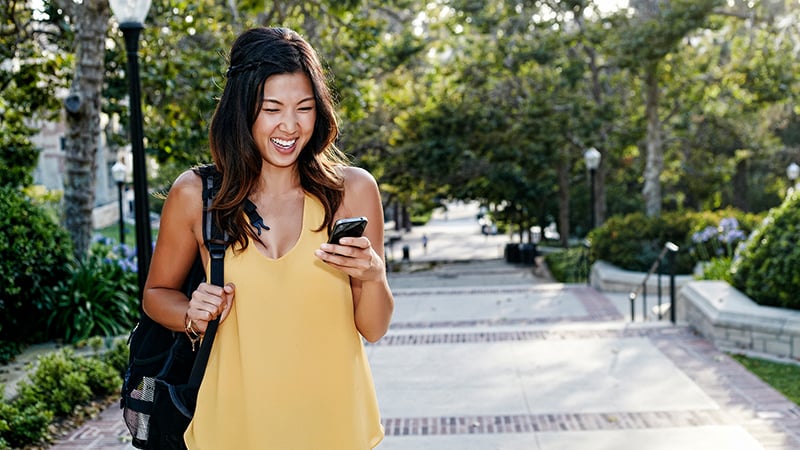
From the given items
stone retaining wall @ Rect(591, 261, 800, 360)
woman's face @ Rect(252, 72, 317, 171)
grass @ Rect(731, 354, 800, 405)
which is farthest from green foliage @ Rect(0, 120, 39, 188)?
woman's face @ Rect(252, 72, 317, 171)

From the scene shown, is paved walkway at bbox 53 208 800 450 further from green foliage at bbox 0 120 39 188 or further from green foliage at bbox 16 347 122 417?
green foliage at bbox 0 120 39 188

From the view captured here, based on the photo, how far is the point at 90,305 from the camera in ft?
30.8

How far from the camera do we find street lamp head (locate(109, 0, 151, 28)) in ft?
21.6

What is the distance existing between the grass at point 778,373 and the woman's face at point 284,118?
17.5 ft

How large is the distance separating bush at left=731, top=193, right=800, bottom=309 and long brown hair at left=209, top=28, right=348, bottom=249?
7053mm

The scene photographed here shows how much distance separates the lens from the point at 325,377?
2279mm

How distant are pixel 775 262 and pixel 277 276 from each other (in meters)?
7.53

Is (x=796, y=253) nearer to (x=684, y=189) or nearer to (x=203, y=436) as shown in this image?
(x=203, y=436)

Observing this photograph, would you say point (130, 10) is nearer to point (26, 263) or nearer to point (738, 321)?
point (26, 263)

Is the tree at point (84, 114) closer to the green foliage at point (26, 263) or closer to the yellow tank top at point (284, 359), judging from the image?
the green foliage at point (26, 263)

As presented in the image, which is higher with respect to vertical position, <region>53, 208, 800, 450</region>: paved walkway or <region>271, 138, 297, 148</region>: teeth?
<region>271, 138, 297, 148</region>: teeth

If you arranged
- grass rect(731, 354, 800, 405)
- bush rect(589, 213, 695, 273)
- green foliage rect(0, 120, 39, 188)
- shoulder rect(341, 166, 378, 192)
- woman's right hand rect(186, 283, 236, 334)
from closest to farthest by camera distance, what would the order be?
woman's right hand rect(186, 283, 236, 334) < shoulder rect(341, 166, 378, 192) < grass rect(731, 354, 800, 405) < green foliage rect(0, 120, 39, 188) < bush rect(589, 213, 695, 273)

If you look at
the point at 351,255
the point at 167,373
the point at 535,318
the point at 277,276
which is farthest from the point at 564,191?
the point at 351,255

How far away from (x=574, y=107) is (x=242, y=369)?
21.8 meters
